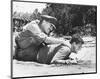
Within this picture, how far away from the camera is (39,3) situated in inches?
97.0

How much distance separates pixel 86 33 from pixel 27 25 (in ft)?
2.55

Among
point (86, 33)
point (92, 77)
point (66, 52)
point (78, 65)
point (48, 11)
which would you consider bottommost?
point (92, 77)

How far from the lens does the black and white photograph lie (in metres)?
2.37

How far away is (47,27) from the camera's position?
98.9 inches

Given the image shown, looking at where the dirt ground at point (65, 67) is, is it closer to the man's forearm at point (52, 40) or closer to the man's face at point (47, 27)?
the man's forearm at point (52, 40)

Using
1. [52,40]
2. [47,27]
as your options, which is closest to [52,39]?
[52,40]

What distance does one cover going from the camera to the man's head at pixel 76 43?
2.61 m

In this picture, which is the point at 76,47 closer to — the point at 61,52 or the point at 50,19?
the point at 61,52

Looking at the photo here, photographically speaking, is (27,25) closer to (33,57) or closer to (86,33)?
(33,57)

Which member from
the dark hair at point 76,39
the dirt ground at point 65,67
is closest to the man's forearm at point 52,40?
the dark hair at point 76,39

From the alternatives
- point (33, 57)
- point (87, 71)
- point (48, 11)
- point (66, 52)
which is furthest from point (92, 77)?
point (48, 11)

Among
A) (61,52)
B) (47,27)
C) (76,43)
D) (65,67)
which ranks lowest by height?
(65,67)

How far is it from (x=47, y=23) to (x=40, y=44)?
27cm

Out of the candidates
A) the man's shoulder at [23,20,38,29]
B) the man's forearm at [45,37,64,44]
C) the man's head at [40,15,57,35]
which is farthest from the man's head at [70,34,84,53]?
the man's shoulder at [23,20,38,29]
